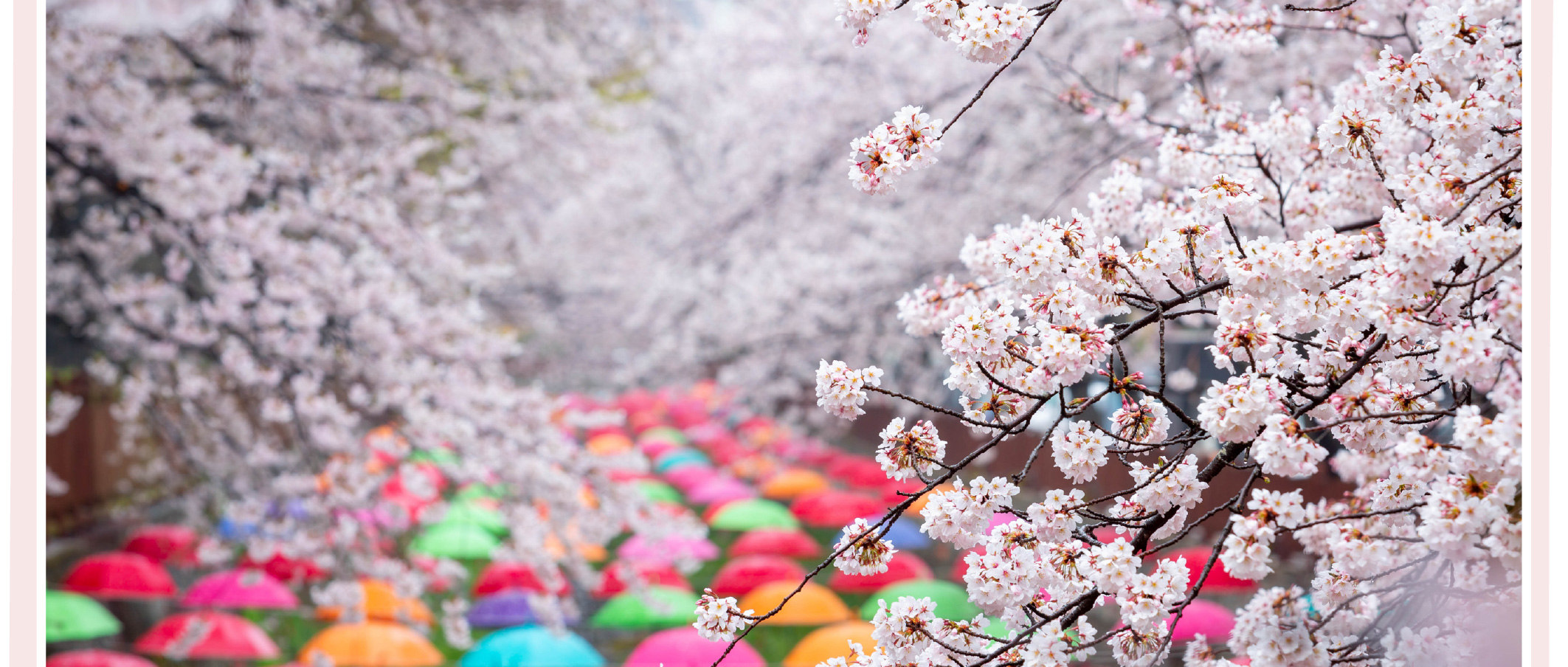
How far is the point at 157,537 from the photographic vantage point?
5902 millimetres

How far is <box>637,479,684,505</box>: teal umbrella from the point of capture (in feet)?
22.4

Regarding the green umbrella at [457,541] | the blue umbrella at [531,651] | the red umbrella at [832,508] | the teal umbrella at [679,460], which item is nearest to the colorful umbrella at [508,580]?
the green umbrella at [457,541]

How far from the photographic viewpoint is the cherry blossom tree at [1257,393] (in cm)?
116

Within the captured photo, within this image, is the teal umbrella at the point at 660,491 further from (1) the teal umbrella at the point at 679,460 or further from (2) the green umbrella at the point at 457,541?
(2) the green umbrella at the point at 457,541

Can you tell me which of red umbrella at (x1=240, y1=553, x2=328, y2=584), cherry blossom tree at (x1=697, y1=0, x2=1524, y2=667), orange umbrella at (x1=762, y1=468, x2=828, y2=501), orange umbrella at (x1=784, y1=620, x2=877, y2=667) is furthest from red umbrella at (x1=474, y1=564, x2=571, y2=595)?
cherry blossom tree at (x1=697, y1=0, x2=1524, y2=667)

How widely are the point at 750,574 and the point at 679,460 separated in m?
3.15

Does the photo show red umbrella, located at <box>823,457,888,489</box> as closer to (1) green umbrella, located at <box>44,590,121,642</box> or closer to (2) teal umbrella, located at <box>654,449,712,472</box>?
(2) teal umbrella, located at <box>654,449,712,472</box>

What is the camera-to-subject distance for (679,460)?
8.12 metres

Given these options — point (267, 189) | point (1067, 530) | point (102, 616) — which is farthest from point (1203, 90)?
point (102, 616)

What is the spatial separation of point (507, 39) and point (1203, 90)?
144 inches

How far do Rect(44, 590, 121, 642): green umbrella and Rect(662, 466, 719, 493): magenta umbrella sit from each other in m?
3.52

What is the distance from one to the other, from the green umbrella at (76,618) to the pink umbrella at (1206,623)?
4125mm

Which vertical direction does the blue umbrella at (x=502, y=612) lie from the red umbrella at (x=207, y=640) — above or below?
above
